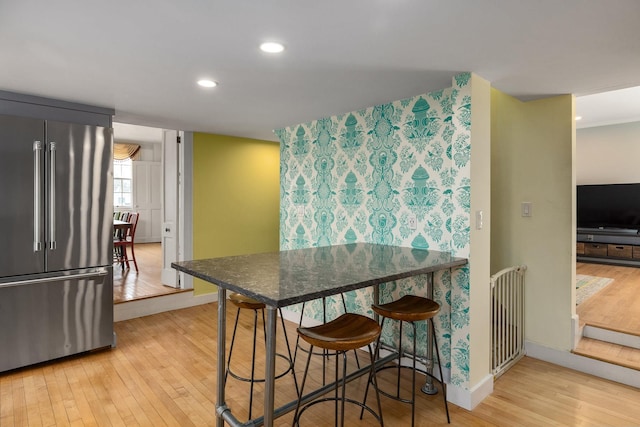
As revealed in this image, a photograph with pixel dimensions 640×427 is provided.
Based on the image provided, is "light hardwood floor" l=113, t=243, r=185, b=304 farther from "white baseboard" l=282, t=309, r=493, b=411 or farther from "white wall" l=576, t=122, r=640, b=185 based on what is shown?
"white wall" l=576, t=122, r=640, b=185

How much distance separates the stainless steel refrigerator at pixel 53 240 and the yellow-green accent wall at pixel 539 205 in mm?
3439

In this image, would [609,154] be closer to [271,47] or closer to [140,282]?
[271,47]

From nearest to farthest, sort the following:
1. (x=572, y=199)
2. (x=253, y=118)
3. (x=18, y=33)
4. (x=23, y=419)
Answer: (x=18, y=33)
(x=23, y=419)
(x=572, y=199)
(x=253, y=118)

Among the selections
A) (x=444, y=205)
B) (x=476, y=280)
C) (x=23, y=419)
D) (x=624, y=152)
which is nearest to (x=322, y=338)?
(x=476, y=280)

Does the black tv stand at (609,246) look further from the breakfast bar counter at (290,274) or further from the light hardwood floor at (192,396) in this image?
the breakfast bar counter at (290,274)

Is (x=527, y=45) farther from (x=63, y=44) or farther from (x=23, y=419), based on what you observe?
(x=23, y=419)

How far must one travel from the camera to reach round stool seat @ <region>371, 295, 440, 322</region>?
2039 millimetres

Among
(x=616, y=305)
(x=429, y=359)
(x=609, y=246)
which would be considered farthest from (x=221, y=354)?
(x=609, y=246)

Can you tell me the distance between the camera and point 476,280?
2383mm

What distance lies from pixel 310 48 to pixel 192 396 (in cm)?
231

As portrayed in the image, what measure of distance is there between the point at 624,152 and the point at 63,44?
7.36 m

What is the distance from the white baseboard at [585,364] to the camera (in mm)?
2561

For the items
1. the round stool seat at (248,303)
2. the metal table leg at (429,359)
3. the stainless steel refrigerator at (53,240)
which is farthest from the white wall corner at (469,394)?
the stainless steel refrigerator at (53,240)

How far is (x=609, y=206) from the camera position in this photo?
5965mm
